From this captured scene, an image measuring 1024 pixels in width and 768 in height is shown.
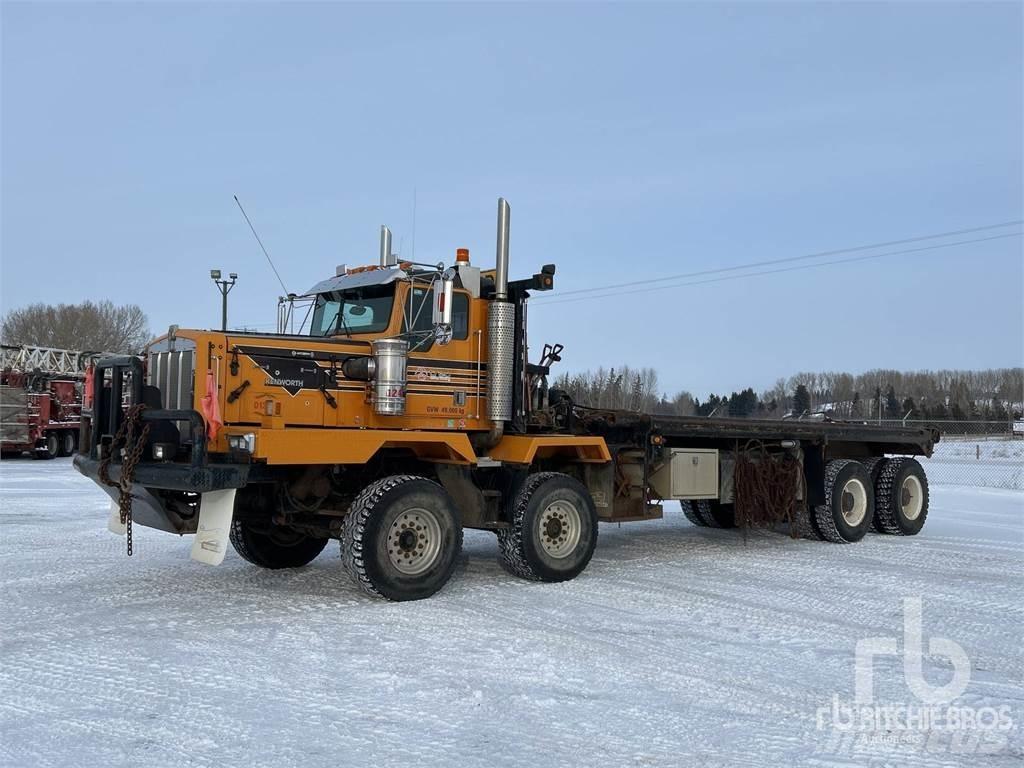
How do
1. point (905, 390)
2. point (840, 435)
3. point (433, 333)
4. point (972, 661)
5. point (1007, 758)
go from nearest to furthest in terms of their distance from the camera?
point (1007, 758)
point (972, 661)
point (433, 333)
point (840, 435)
point (905, 390)

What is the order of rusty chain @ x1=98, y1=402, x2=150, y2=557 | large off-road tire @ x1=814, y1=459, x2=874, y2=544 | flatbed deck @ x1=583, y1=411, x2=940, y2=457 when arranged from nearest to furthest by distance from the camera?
rusty chain @ x1=98, y1=402, x2=150, y2=557
flatbed deck @ x1=583, y1=411, x2=940, y2=457
large off-road tire @ x1=814, y1=459, x2=874, y2=544

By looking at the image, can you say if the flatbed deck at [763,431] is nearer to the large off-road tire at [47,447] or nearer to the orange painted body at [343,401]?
the orange painted body at [343,401]

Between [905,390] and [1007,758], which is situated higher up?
[905,390]

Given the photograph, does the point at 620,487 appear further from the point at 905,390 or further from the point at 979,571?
the point at 905,390

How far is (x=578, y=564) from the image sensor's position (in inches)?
380

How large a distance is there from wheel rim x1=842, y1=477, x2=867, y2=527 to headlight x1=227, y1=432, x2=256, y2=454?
871 cm

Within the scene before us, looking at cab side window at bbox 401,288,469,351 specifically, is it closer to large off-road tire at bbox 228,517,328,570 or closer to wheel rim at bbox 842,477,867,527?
large off-road tire at bbox 228,517,328,570

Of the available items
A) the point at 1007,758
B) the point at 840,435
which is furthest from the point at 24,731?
the point at 840,435

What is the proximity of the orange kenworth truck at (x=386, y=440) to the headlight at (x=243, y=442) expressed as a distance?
0.04ft

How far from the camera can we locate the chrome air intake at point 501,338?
942 cm

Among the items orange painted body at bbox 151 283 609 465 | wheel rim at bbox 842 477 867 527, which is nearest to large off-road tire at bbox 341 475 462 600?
orange painted body at bbox 151 283 609 465

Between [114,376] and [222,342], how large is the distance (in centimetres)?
126

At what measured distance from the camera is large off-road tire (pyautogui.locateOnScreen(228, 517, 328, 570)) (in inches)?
388

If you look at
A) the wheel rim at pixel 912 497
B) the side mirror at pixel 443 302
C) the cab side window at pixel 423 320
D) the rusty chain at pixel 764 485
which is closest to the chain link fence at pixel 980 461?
the wheel rim at pixel 912 497
